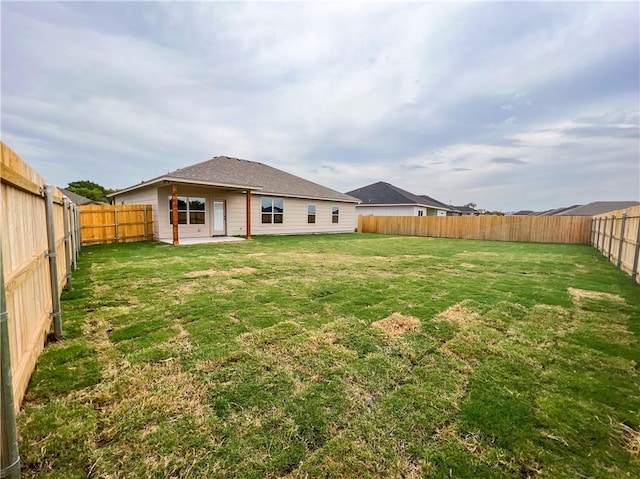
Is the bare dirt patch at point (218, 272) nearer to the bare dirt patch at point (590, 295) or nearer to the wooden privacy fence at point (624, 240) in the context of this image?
the bare dirt patch at point (590, 295)

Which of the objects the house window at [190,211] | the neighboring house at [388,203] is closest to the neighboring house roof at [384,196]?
the neighboring house at [388,203]

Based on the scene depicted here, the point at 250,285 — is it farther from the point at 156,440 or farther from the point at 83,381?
the point at 156,440

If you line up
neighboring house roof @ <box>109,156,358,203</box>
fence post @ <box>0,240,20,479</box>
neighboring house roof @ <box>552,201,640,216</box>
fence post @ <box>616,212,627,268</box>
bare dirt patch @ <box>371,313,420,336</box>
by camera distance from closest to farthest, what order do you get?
1. fence post @ <box>0,240,20,479</box>
2. bare dirt patch @ <box>371,313,420,336</box>
3. fence post @ <box>616,212,627,268</box>
4. neighboring house roof @ <box>109,156,358,203</box>
5. neighboring house roof @ <box>552,201,640,216</box>

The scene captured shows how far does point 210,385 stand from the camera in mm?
2203

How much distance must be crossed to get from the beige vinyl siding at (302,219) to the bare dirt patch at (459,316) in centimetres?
1293

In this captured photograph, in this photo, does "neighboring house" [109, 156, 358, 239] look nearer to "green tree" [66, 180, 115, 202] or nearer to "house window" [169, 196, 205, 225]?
"house window" [169, 196, 205, 225]

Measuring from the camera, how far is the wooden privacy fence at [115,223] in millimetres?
11258

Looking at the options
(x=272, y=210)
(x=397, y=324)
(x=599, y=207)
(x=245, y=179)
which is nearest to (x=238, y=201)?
(x=245, y=179)

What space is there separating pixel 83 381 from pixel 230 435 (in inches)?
56.4

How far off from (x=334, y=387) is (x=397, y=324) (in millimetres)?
1555

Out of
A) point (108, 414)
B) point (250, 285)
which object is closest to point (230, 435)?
point (108, 414)

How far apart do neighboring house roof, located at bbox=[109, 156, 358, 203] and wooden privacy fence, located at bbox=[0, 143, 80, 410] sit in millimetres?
8597

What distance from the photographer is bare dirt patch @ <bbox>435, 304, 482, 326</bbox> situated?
3.65m

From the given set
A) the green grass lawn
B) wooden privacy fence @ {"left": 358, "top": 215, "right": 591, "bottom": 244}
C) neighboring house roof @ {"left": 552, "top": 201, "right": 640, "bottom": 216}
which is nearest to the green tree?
wooden privacy fence @ {"left": 358, "top": 215, "right": 591, "bottom": 244}
